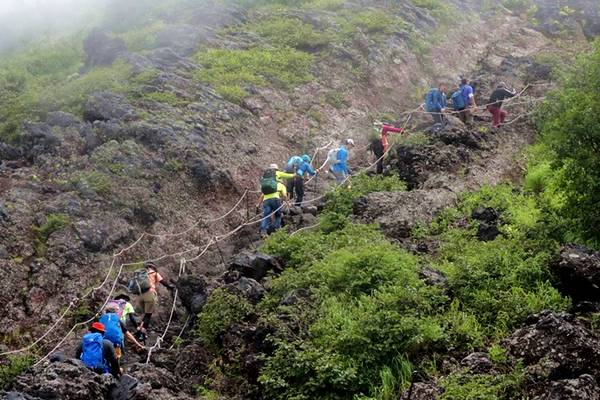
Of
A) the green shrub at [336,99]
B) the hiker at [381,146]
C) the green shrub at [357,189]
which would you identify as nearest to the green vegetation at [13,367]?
the green shrub at [357,189]

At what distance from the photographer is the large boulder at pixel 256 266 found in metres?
15.0

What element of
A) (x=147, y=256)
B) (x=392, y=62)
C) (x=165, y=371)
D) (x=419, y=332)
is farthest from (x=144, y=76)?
(x=419, y=332)

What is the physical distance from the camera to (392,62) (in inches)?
1168

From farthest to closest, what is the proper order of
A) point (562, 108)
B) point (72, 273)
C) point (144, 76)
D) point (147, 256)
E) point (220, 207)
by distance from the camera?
1. point (144, 76)
2. point (220, 207)
3. point (147, 256)
4. point (72, 273)
5. point (562, 108)

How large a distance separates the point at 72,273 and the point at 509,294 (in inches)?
375

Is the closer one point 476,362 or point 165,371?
point 476,362

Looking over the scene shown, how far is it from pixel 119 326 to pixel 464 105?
1547 cm

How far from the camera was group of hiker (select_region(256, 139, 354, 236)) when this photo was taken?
59.6 feet

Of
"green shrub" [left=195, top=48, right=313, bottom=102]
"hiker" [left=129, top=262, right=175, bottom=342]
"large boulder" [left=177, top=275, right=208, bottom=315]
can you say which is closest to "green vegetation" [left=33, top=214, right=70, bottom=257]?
"hiker" [left=129, top=262, right=175, bottom=342]

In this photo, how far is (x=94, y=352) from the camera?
11797 mm

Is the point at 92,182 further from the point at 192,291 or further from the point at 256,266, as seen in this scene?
the point at 256,266

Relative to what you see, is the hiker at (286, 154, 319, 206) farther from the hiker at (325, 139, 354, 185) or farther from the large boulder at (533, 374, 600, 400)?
the large boulder at (533, 374, 600, 400)

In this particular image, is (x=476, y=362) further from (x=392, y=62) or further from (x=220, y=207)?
(x=392, y=62)

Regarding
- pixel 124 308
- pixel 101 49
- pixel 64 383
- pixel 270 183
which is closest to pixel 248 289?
pixel 124 308
